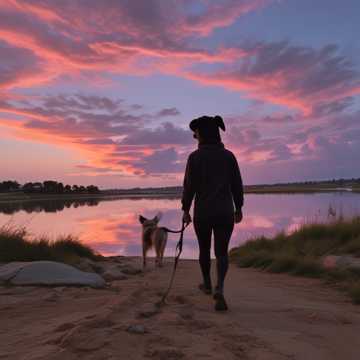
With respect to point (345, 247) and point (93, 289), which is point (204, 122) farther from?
point (345, 247)

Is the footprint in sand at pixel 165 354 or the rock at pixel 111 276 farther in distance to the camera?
the rock at pixel 111 276

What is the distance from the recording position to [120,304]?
4508 millimetres

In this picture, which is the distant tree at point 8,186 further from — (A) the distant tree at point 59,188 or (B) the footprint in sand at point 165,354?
(B) the footprint in sand at point 165,354

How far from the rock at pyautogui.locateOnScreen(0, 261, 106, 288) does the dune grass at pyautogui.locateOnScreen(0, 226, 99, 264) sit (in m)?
1.52

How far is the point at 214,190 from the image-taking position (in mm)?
5113

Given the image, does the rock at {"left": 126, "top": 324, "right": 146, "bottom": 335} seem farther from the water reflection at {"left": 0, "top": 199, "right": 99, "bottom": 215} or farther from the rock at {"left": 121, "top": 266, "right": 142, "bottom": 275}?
the water reflection at {"left": 0, "top": 199, "right": 99, "bottom": 215}

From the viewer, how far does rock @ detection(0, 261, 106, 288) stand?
626cm

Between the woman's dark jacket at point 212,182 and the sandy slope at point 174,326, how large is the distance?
1054 millimetres

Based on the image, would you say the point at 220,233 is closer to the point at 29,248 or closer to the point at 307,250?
the point at 29,248

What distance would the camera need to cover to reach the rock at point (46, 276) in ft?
20.5

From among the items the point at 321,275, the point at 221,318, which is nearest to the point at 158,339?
the point at 221,318

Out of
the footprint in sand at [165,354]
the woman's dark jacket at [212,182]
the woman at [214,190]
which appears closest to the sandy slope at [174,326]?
the footprint in sand at [165,354]

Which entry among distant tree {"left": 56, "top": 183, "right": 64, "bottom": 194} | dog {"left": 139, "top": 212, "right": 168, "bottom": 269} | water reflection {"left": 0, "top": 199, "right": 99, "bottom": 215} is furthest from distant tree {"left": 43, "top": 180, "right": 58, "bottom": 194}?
Result: dog {"left": 139, "top": 212, "right": 168, "bottom": 269}

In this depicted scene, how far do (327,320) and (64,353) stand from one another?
2.73 metres
